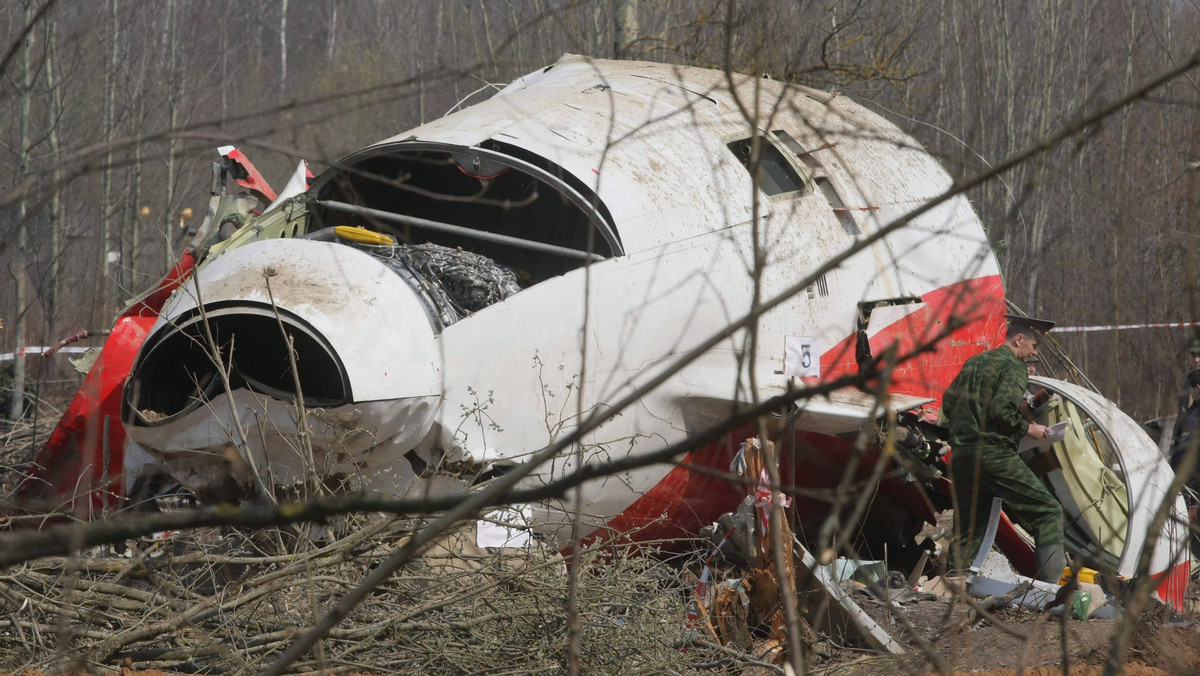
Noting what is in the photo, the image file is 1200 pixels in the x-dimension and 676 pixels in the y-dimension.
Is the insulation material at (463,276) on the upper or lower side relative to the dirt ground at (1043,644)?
upper

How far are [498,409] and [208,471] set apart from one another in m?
1.48

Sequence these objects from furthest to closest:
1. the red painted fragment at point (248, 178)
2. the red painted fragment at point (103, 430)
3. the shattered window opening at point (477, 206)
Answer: the red painted fragment at point (248, 178) < the red painted fragment at point (103, 430) < the shattered window opening at point (477, 206)

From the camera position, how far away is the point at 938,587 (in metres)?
7.30

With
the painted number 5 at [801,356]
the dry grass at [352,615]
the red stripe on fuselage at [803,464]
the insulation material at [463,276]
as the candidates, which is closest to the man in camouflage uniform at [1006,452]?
the red stripe on fuselage at [803,464]

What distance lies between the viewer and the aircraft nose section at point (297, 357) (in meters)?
4.92

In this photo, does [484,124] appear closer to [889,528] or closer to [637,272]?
[637,272]

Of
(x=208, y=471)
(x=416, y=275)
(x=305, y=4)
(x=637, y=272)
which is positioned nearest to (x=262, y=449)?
(x=208, y=471)

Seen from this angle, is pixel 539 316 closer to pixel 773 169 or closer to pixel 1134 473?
pixel 773 169

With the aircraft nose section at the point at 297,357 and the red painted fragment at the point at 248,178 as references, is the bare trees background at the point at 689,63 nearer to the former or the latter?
the red painted fragment at the point at 248,178

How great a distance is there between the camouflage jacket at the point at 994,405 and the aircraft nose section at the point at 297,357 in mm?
3543

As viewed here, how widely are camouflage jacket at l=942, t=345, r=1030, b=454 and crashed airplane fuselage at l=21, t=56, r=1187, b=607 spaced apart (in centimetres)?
27

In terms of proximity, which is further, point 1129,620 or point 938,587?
point 938,587

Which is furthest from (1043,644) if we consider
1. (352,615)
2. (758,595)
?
(352,615)

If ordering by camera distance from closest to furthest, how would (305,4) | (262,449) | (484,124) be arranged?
(262,449) < (484,124) < (305,4)
